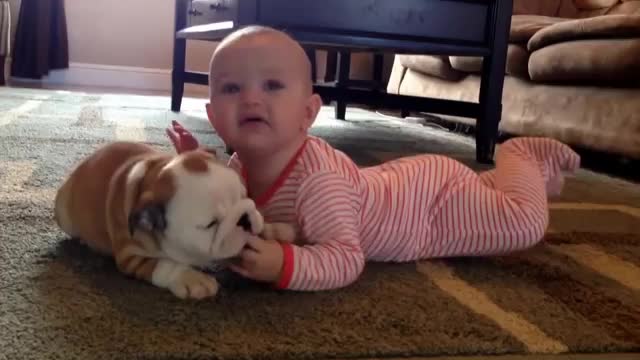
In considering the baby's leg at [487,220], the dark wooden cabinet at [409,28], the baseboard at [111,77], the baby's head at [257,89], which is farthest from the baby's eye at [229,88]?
the baseboard at [111,77]

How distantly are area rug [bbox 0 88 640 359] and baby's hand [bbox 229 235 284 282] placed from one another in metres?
0.02

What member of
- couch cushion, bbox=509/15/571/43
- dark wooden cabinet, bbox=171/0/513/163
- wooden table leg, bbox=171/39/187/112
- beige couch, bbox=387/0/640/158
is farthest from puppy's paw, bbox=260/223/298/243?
wooden table leg, bbox=171/39/187/112

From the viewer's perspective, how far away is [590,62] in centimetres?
164

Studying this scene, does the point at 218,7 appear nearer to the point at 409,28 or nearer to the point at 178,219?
the point at 409,28

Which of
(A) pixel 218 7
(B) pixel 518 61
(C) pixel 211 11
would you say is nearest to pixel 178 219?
(A) pixel 218 7

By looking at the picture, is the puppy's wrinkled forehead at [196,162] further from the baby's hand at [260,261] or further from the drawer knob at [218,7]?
the drawer knob at [218,7]

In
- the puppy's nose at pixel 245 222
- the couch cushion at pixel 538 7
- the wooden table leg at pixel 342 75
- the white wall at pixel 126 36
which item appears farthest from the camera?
the white wall at pixel 126 36

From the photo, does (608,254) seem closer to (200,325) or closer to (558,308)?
(558,308)

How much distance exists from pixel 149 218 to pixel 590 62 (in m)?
1.32

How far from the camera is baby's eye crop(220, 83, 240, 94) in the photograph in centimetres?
71

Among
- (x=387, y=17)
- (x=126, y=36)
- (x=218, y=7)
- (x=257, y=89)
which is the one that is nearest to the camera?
(x=257, y=89)

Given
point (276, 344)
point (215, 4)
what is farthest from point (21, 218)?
point (215, 4)

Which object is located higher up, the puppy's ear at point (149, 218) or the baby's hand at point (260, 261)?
the puppy's ear at point (149, 218)

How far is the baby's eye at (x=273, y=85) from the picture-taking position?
70cm
